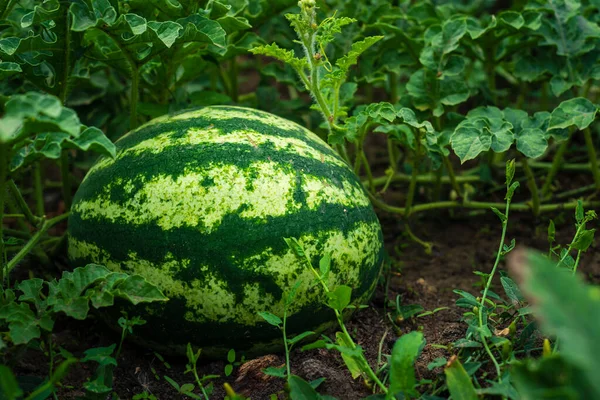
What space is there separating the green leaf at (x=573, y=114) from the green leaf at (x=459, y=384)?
1.13 m

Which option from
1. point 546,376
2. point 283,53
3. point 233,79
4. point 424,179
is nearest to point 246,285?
point 283,53

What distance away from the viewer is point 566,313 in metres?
0.92

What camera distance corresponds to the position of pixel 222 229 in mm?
1904

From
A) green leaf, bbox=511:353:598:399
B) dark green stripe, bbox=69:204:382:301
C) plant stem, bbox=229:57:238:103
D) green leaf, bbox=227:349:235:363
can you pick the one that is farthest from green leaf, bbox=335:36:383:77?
green leaf, bbox=511:353:598:399

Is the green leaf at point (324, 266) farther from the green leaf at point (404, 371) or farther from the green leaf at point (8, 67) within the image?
the green leaf at point (8, 67)

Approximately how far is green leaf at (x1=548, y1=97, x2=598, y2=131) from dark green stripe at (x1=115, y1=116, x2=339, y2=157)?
846 mm

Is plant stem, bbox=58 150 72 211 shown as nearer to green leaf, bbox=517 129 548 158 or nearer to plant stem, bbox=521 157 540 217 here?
green leaf, bbox=517 129 548 158

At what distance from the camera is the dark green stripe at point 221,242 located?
1896mm

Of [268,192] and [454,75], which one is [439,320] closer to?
[268,192]

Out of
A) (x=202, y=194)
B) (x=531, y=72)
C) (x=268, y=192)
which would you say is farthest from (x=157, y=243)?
(x=531, y=72)

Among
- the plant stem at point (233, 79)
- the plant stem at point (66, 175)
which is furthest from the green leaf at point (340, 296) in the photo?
the plant stem at point (233, 79)

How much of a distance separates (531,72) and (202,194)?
1649 millimetres

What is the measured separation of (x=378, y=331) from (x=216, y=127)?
0.89 meters

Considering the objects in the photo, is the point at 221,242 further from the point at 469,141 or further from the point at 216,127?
the point at 469,141
